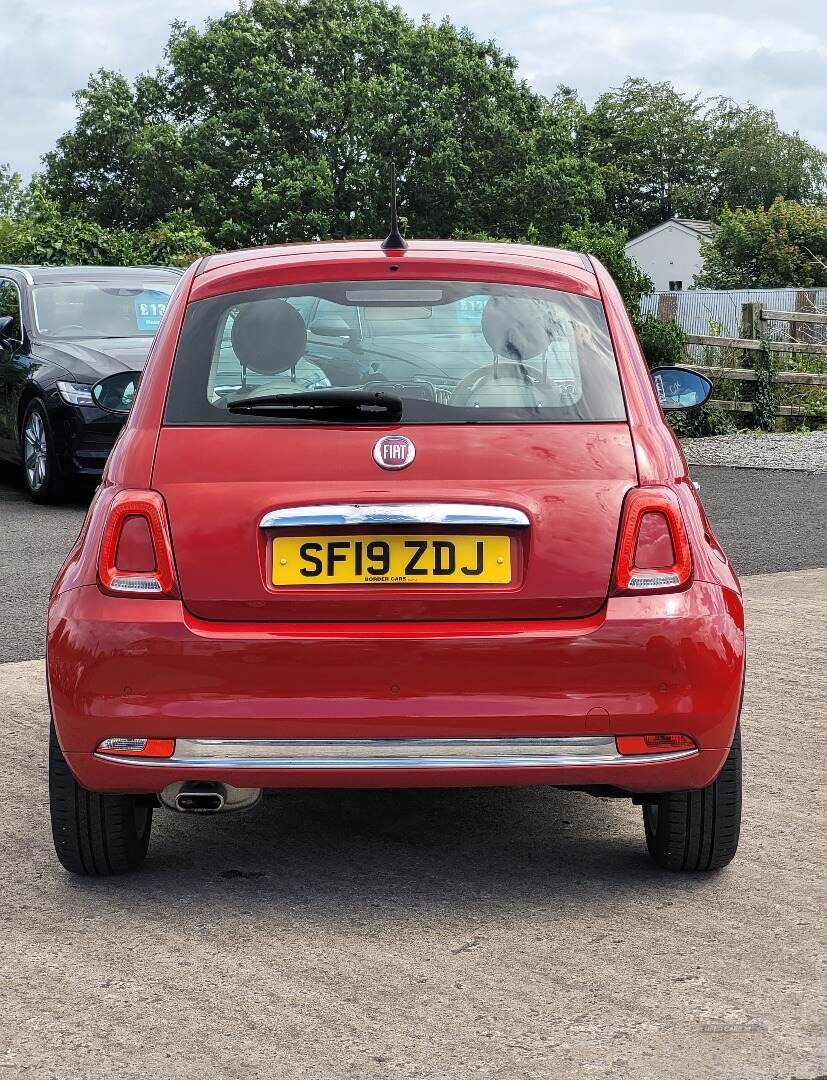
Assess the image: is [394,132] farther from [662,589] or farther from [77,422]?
[662,589]

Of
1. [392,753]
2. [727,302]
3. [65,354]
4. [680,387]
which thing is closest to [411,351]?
[392,753]

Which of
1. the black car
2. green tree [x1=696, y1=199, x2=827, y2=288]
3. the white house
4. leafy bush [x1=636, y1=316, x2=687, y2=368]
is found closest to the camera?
the black car

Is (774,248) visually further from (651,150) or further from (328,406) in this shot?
(328,406)

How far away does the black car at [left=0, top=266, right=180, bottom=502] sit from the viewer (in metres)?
12.2

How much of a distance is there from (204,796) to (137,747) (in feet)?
0.74

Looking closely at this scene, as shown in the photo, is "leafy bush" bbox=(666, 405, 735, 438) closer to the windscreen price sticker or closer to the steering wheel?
the windscreen price sticker

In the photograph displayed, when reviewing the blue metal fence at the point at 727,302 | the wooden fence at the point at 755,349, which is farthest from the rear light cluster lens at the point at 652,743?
the blue metal fence at the point at 727,302

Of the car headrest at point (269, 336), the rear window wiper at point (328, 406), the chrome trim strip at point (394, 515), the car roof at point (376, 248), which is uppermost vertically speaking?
the car roof at point (376, 248)

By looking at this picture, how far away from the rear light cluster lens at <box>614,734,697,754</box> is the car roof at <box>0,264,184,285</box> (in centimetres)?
1073

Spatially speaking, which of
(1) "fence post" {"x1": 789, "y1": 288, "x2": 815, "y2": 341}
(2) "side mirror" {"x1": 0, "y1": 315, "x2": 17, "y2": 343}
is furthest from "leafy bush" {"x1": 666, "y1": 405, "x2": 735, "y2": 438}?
(2) "side mirror" {"x1": 0, "y1": 315, "x2": 17, "y2": 343}

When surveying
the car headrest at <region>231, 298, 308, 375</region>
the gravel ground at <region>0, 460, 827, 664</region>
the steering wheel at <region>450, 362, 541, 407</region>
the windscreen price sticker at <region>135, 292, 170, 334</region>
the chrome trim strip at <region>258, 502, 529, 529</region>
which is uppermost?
the car headrest at <region>231, 298, 308, 375</region>

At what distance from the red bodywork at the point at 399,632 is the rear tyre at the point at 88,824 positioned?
22 cm

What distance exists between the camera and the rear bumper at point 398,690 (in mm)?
3717

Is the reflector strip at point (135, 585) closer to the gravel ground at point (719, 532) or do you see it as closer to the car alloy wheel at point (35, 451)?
the gravel ground at point (719, 532)
